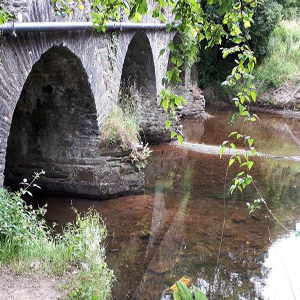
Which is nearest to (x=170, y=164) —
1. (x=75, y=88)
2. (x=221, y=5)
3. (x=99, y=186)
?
(x=99, y=186)

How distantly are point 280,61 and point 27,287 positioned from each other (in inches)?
769

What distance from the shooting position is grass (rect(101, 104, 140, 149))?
843 cm

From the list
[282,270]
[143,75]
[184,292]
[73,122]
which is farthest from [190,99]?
[184,292]

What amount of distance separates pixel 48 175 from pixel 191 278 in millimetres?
3752

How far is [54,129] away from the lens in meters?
8.33

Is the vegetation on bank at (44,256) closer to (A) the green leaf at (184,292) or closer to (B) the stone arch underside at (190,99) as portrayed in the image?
(A) the green leaf at (184,292)

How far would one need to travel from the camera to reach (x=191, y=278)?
19.9ft

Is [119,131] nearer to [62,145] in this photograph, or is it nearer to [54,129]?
[62,145]

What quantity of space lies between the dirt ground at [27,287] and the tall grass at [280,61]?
1812 cm

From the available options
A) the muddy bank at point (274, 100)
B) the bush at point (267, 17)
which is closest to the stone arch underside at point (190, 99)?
the muddy bank at point (274, 100)

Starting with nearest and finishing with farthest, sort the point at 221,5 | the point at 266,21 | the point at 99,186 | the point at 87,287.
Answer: the point at 221,5, the point at 87,287, the point at 99,186, the point at 266,21

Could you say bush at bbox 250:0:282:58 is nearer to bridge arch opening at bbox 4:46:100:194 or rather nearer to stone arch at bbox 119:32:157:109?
stone arch at bbox 119:32:157:109

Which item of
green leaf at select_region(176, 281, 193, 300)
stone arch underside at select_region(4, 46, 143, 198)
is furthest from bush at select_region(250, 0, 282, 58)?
green leaf at select_region(176, 281, 193, 300)

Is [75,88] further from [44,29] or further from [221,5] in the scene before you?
[221,5]
